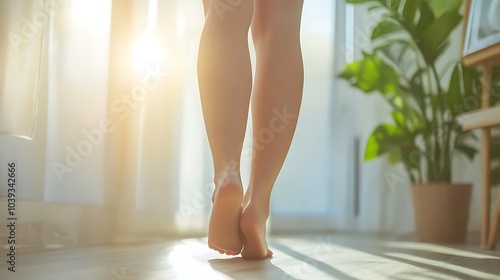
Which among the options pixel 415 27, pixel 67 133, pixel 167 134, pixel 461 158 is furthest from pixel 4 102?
pixel 461 158

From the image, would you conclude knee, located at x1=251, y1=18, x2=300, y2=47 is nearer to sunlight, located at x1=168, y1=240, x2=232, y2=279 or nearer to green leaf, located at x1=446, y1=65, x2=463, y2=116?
sunlight, located at x1=168, y1=240, x2=232, y2=279

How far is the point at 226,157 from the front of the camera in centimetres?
110

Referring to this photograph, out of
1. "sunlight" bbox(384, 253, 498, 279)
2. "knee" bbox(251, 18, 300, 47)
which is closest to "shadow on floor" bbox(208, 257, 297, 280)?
"sunlight" bbox(384, 253, 498, 279)

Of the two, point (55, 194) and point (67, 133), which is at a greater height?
point (67, 133)

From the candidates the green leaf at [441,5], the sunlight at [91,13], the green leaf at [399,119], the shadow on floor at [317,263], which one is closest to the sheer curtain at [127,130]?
the sunlight at [91,13]

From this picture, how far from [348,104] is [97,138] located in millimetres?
1039

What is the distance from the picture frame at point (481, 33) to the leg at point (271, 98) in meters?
0.77

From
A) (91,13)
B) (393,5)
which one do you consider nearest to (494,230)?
(393,5)

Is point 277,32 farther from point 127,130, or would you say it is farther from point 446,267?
point 127,130

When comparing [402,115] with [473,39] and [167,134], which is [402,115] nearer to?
[473,39]

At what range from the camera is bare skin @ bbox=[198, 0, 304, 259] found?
107 cm

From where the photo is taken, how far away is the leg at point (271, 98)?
3.72 ft

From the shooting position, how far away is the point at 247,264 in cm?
107

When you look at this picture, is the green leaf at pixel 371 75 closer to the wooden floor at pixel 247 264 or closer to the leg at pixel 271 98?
the wooden floor at pixel 247 264
